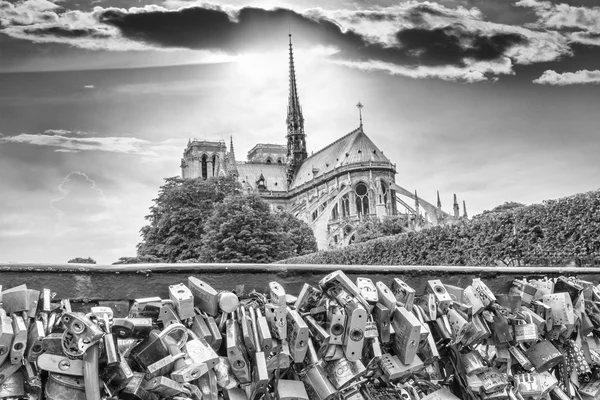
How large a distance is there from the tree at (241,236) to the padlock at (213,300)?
140 feet

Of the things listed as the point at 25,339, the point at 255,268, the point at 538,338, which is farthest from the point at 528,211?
the point at 25,339

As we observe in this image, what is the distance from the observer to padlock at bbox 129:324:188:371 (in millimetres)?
2748

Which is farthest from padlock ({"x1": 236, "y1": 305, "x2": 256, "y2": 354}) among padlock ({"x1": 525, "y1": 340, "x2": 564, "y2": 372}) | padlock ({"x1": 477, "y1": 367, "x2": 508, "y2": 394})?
padlock ({"x1": 525, "y1": 340, "x2": 564, "y2": 372})

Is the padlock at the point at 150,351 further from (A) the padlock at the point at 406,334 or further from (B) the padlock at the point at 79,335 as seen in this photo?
(A) the padlock at the point at 406,334

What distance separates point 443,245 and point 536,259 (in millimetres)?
3786

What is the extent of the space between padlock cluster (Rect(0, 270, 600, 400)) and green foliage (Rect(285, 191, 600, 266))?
12.9 meters

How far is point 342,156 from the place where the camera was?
343 ft

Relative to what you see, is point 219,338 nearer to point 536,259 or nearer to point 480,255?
point 536,259

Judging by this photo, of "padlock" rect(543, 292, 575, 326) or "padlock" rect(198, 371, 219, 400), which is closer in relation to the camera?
"padlock" rect(198, 371, 219, 400)

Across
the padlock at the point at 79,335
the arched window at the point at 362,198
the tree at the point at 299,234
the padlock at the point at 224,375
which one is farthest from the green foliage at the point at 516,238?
the arched window at the point at 362,198

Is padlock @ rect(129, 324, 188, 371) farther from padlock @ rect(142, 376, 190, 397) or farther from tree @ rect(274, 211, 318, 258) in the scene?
tree @ rect(274, 211, 318, 258)

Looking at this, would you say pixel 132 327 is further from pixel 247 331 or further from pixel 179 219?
pixel 179 219

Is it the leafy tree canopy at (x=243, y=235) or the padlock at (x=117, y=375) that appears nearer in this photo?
the padlock at (x=117, y=375)

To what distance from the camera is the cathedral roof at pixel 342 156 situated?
102 metres
